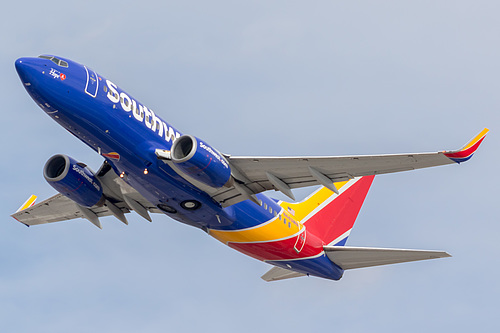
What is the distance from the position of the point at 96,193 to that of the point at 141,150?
6.38 metres

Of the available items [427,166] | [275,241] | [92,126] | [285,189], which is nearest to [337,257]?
[275,241]

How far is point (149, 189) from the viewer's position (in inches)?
1427

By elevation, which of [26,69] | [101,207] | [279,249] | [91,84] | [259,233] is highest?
[26,69]

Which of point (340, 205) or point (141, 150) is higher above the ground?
point (141, 150)

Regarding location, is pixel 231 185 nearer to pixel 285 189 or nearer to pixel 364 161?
pixel 285 189

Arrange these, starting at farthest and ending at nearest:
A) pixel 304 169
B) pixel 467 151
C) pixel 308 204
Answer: pixel 308 204 → pixel 304 169 → pixel 467 151

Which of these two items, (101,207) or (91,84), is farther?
(101,207)

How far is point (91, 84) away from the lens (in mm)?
34000

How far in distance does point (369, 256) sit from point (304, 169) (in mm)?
7817

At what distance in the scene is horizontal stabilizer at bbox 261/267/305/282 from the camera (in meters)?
44.4

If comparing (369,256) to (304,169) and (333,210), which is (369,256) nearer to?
(333,210)

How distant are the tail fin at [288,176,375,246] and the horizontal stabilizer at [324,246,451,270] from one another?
7.16 feet

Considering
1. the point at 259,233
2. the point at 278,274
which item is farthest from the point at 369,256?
the point at 259,233

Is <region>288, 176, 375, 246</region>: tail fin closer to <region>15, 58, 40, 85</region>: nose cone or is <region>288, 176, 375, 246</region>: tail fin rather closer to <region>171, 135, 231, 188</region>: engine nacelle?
<region>171, 135, 231, 188</region>: engine nacelle
